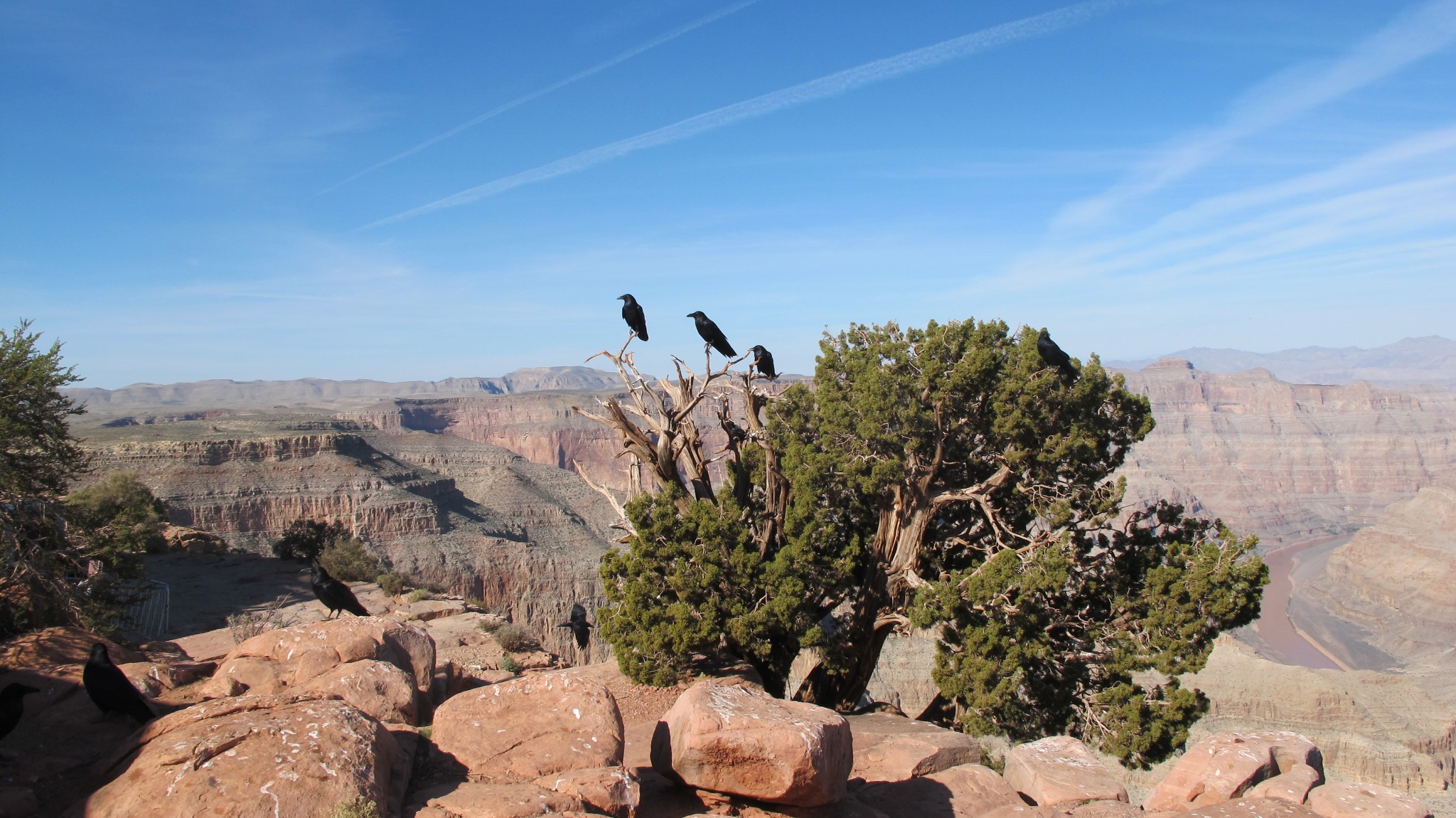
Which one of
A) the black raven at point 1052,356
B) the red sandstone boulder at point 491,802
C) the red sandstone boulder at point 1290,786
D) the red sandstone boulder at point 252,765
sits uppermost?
the black raven at point 1052,356

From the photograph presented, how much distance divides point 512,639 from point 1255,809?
16.3m

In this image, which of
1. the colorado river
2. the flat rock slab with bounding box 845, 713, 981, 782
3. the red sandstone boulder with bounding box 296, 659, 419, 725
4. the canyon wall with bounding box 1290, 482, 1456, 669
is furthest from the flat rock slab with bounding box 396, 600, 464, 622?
the canyon wall with bounding box 1290, 482, 1456, 669

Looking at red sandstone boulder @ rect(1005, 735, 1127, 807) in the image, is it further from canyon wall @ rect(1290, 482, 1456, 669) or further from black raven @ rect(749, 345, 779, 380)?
canyon wall @ rect(1290, 482, 1456, 669)

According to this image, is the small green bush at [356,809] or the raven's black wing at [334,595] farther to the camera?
the raven's black wing at [334,595]

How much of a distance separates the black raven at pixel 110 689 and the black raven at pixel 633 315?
28.4 feet

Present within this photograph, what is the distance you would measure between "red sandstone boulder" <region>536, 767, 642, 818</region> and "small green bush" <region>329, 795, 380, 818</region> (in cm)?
149

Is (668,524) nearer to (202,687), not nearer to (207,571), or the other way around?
(202,687)

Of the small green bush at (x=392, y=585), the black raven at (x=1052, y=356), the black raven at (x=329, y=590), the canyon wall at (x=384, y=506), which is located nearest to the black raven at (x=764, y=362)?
the black raven at (x=1052, y=356)

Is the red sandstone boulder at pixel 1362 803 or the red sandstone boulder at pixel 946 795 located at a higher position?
the red sandstone boulder at pixel 1362 803

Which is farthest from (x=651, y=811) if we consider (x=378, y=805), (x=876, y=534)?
(x=876, y=534)

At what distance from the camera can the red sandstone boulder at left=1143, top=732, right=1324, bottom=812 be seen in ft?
29.7

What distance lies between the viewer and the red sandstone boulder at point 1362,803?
791cm

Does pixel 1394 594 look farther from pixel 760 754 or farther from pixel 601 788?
pixel 601 788

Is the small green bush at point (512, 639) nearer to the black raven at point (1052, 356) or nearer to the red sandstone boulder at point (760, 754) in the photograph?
the red sandstone boulder at point (760, 754)
